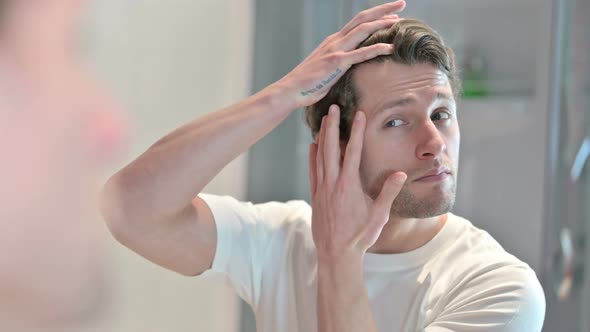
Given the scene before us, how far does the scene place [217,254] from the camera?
1211 millimetres

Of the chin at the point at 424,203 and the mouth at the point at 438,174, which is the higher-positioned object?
the mouth at the point at 438,174

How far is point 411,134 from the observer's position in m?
1.18

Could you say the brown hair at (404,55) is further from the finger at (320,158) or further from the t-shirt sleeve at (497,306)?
the t-shirt sleeve at (497,306)

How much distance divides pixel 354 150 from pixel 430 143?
122mm

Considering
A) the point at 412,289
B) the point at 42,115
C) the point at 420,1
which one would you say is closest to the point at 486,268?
the point at 412,289

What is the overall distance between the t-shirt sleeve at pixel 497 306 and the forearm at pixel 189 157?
15.9 inches

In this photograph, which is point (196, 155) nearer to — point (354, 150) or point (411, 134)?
point (354, 150)

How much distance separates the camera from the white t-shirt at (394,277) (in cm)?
104

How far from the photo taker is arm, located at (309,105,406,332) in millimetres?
1034

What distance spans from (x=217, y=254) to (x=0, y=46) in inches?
24.6

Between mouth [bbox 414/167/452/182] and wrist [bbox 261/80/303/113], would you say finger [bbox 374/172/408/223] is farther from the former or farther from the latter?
wrist [bbox 261/80/303/113]

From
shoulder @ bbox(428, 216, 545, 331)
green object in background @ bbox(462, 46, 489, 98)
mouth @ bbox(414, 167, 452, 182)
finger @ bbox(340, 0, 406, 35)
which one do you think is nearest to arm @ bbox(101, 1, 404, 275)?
finger @ bbox(340, 0, 406, 35)

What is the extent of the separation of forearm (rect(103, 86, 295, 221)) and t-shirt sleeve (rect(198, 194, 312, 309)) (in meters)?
0.12

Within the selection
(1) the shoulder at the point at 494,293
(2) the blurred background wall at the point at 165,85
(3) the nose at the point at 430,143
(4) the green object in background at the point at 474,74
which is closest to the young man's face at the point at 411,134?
(3) the nose at the point at 430,143
